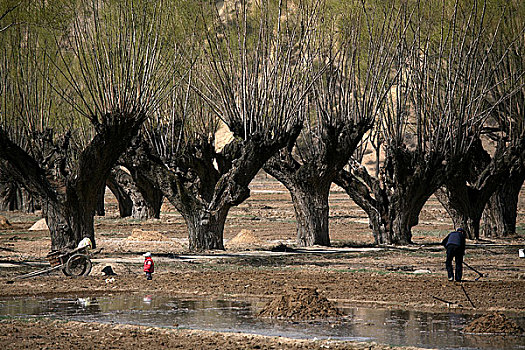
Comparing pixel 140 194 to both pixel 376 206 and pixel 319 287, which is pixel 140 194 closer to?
pixel 376 206

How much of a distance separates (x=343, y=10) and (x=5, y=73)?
13219 mm

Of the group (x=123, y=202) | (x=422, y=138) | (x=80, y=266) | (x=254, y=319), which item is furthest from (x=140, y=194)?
(x=254, y=319)

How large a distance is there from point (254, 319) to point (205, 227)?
561 inches

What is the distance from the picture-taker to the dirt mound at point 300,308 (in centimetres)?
1365

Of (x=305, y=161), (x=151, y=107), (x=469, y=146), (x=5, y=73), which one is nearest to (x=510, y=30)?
(x=469, y=146)

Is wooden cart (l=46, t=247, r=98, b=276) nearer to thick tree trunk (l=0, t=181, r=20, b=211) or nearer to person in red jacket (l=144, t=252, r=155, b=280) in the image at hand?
person in red jacket (l=144, t=252, r=155, b=280)

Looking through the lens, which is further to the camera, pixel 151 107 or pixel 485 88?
pixel 485 88

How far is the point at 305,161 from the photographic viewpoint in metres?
32.3

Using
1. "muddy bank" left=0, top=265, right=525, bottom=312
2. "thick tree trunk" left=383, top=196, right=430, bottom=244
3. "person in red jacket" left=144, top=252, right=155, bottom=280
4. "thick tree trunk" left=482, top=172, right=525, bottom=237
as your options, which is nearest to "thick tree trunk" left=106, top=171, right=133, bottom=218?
"thick tree trunk" left=383, top=196, right=430, bottom=244

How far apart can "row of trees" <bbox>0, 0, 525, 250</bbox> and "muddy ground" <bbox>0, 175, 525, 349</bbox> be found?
198 cm

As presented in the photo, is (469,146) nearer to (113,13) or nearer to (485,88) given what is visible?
(485,88)

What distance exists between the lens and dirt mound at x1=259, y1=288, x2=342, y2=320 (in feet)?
44.8

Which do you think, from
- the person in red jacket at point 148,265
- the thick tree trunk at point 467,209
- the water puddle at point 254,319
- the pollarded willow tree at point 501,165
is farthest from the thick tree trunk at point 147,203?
the water puddle at point 254,319

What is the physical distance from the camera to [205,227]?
27.6 meters
